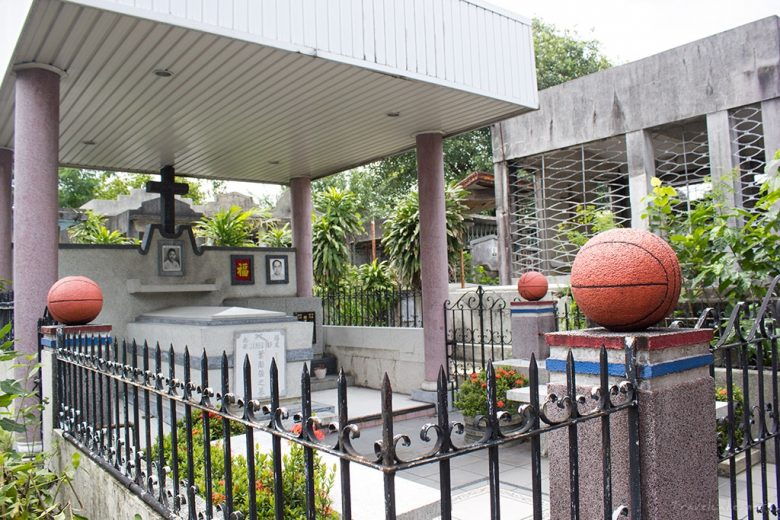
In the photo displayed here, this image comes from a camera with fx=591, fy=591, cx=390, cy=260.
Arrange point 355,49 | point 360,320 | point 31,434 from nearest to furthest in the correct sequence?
point 31,434 → point 355,49 → point 360,320

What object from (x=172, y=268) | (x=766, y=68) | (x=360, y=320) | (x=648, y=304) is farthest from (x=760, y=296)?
(x=172, y=268)

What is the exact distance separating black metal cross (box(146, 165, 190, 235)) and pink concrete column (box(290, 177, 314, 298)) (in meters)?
2.41

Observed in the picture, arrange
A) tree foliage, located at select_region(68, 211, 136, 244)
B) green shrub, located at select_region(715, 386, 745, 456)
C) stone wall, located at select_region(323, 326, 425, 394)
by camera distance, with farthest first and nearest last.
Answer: tree foliage, located at select_region(68, 211, 136, 244), stone wall, located at select_region(323, 326, 425, 394), green shrub, located at select_region(715, 386, 745, 456)

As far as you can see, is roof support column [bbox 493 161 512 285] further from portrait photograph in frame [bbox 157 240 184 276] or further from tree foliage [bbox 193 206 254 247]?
portrait photograph in frame [bbox 157 240 184 276]

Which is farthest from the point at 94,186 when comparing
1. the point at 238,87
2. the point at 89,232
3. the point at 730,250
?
the point at 730,250

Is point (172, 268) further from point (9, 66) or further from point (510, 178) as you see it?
point (510, 178)

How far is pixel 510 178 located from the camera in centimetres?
1277

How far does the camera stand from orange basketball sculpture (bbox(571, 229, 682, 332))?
7.81 feet

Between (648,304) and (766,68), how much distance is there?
28.2 feet

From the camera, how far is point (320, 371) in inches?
437

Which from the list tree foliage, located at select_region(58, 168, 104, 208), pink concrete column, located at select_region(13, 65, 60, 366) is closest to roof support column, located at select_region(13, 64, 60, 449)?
pink concrete column, located at select_region(13, 65, 60, 366)

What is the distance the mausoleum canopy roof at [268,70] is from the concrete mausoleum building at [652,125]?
309 centimetres

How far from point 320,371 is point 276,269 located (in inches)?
94.1

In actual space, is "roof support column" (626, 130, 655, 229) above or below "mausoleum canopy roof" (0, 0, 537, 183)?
below
